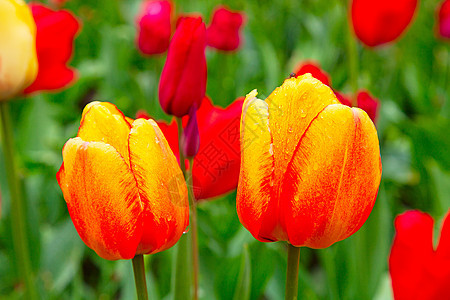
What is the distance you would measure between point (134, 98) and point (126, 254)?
131cm

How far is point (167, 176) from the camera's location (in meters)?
0.37

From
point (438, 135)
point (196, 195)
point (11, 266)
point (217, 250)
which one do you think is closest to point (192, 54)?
point (196, 195)

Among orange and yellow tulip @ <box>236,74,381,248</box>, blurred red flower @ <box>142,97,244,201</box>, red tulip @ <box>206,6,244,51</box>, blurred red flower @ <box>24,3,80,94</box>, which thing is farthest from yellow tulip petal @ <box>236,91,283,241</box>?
red tulip @ <box>206,6,244,51</box>

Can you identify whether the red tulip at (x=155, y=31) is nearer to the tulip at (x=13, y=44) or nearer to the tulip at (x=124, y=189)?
the tulip at (x=13, y=44)

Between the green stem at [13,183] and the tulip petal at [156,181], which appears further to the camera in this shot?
the green stem at [13,183]

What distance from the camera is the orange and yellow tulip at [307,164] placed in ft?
1.12

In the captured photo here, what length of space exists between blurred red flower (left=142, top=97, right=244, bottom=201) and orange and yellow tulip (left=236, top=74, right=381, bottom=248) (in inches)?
4.3

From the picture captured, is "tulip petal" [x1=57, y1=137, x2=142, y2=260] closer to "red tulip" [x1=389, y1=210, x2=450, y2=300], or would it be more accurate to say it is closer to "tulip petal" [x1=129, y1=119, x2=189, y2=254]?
"tulip petal" [x1=129, y1=119, x2=189, y2=254]

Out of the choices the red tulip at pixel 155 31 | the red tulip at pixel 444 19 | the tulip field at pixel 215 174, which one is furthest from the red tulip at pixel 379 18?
the red tulip at pixel 444 19

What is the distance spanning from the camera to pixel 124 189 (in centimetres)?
35

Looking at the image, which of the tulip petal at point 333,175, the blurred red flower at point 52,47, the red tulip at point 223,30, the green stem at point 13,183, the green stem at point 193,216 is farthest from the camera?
the red tulip at point 223,30

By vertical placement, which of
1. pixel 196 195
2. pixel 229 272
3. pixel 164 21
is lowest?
pixel 229 272

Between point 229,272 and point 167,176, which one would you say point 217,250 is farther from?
point 167,176

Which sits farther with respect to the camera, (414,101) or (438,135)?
(414,101)
